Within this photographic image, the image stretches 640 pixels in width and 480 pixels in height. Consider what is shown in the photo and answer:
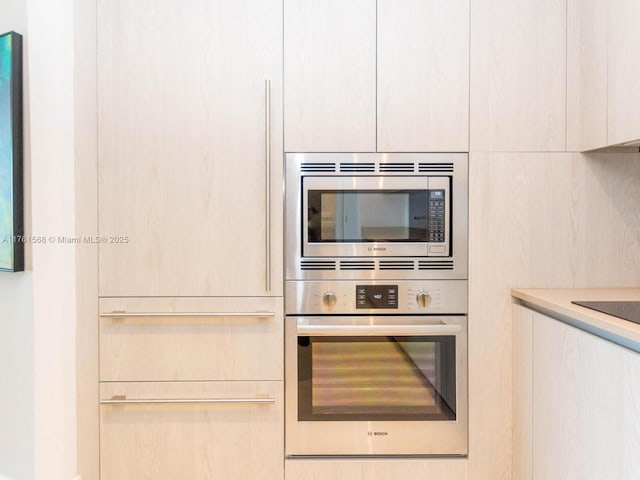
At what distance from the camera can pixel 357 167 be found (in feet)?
5.48

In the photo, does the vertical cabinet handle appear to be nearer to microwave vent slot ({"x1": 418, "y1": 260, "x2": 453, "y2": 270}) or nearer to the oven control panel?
the oven control panel

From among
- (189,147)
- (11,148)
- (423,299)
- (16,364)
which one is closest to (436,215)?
(423,299)

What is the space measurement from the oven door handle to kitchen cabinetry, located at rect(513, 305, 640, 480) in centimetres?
30

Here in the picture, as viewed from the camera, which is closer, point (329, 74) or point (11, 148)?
point (11, 148)

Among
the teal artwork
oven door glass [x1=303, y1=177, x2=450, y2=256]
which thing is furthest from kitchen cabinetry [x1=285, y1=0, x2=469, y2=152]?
the teal artwork

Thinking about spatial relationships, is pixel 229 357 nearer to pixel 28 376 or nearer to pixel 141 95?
pixel 28 376

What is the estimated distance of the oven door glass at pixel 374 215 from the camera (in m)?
1.67

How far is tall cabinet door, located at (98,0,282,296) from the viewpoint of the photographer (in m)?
1.65

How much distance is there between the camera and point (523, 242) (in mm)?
1675

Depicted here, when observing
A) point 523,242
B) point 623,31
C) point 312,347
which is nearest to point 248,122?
point 312,347

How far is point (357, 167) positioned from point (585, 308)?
2.89ft

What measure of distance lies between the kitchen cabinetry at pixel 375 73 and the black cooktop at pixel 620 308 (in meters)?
0.74

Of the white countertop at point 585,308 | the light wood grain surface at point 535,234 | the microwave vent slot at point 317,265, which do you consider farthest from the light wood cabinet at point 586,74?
the microwave vent slot at point 317,265

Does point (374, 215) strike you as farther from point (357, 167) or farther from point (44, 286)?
point (44, 286)
